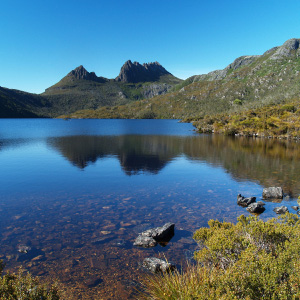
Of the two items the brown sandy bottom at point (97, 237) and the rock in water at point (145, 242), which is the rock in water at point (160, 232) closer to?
the rock in water at point (145, 242)

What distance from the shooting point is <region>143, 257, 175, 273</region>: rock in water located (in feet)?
45.0

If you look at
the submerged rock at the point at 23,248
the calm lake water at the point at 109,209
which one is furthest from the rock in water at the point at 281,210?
the submerged rock at the point at 23,248

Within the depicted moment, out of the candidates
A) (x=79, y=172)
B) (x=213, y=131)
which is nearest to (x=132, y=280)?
(x=79, y=172)

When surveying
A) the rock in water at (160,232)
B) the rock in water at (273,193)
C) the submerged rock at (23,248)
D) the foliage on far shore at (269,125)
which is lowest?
the submerged rock at (23,248)

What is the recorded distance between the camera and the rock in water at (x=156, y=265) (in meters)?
13.7

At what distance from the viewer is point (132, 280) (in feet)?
42.8

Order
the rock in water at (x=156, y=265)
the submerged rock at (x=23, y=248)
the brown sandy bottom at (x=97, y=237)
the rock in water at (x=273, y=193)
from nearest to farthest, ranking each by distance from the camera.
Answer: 1. the brown sandy bottom at (x=97, y=237)
2. the rock in water at (x=156, y=265)
3. the submerged rock at (x=23, y=248)
4. the rock in water at (x=273, y=193)

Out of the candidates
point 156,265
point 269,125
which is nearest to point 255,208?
point 156,265

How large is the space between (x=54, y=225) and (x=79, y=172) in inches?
818

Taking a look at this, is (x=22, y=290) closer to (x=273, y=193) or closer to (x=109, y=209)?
(x=109, y=209)

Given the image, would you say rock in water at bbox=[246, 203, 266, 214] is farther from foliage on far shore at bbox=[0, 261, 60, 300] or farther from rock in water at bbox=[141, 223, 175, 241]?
foliage on far shore at bbox=[0, 261, 60, 300]

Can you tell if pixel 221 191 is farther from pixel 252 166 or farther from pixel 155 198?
pixel 252 166

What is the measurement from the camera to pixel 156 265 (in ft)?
45.9

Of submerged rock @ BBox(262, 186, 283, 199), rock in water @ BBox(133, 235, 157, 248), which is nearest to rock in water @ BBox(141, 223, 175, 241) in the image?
rock in water @ BBox(133, 235, 157, 248)
